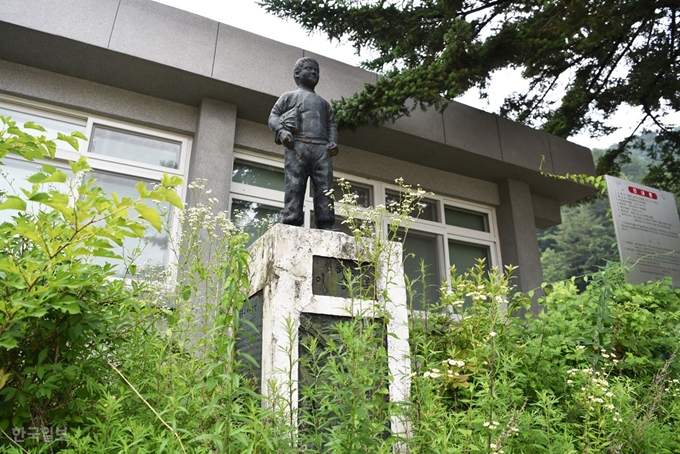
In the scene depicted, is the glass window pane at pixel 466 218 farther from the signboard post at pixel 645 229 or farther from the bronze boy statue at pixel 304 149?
the bronze boy statue at pixel 304 149

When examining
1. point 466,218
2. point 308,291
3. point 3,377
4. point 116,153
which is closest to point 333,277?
point 308,291

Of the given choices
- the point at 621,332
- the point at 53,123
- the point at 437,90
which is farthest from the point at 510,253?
the point at 53,123

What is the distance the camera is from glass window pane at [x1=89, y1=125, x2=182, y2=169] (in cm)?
632

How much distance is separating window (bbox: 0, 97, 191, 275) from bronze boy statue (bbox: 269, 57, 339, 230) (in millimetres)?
2709

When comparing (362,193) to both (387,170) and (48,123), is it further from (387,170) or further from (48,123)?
(48,123)

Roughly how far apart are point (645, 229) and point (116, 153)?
7.18 metres

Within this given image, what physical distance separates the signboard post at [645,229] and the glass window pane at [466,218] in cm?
247

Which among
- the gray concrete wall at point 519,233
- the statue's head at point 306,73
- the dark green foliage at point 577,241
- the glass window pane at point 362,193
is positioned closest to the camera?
the statue's head at point 306,73

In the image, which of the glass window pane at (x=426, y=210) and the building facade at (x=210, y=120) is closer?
the building facade at (x=210, y=120)

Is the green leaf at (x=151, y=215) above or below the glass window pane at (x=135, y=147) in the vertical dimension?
below

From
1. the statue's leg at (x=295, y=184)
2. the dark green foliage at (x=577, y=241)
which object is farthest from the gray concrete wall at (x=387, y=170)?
the dark green foliage at (x=577, y=241)

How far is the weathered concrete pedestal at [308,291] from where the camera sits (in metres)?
2.82

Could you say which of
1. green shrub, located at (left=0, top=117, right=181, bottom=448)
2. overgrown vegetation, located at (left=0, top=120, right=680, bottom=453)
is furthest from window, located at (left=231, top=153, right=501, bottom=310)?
green shrub, located at (left=0, top=117, right=181, bottom=448)

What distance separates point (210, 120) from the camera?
6.59 meters
